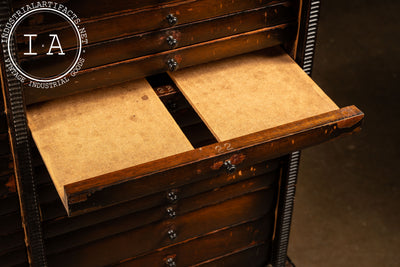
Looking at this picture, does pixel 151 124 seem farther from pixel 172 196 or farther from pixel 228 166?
pixel 172 196

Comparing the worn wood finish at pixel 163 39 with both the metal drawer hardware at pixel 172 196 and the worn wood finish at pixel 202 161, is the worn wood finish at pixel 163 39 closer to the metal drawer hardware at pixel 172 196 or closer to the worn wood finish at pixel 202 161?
the worn wood finish at pixel 202 161

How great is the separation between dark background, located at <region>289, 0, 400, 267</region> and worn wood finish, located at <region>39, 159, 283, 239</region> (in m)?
1.14

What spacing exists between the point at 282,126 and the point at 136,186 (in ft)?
1.85

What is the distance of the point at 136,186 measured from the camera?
2.32 metres

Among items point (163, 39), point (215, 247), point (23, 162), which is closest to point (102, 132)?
point (23, 162)

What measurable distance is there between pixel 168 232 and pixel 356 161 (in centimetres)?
199

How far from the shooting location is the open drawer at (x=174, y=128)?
2342 millimetres

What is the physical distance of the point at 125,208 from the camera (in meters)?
3.01

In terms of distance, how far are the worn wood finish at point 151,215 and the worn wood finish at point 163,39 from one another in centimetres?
78

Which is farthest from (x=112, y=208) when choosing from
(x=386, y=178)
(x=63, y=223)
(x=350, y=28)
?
(x=350, y=28)

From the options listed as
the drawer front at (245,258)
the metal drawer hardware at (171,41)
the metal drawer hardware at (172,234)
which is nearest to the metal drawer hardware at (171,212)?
the metal drawer hardware at (172,234)

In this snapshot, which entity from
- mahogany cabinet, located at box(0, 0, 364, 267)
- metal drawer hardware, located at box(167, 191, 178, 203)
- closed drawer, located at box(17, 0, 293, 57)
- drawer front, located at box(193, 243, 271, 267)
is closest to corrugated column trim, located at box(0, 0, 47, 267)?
mahogany cabinet, located at box(0, 0, 364, 267)

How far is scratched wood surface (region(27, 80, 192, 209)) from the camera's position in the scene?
8.06 ft

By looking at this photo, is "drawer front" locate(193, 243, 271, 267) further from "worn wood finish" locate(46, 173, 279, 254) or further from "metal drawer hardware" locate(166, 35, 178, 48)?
"metal drawer hardware" locate(166, 35, 178, 48)
